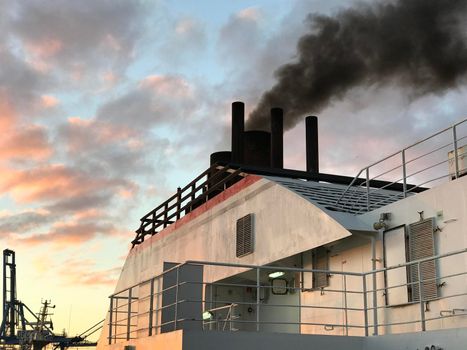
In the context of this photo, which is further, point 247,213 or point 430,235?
point 247,213

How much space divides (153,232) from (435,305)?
42.8 feet

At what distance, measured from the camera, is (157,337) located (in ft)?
34.0

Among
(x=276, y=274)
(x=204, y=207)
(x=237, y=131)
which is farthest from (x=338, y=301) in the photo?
(x=237, y=131)

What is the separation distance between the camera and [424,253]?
1084cm

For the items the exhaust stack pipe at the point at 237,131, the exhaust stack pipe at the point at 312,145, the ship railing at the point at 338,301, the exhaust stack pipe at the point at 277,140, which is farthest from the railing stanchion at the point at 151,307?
the exhaust stack pipe at the point at 312,145

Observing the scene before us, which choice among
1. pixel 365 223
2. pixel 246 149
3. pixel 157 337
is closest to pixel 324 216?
pixel 365 223

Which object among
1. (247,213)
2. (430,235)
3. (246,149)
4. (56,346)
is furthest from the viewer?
(56,346)

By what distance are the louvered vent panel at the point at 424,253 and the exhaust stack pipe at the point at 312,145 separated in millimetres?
9153

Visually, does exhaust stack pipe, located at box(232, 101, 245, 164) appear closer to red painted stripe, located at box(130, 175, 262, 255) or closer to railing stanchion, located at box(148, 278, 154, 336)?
red painted stripe, located at box(130, 175, 262, 255)

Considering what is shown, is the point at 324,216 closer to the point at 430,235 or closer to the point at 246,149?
the point at 430,235

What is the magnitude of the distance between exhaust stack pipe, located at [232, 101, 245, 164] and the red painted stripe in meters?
2.44

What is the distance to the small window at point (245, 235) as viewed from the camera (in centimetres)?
1470

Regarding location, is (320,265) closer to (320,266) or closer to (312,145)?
(320,266)

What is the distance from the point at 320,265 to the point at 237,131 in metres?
7.71
